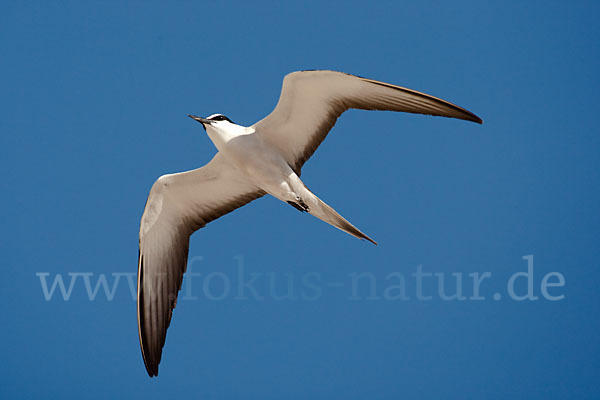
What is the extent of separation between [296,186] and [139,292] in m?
2.17

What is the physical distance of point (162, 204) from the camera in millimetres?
6805

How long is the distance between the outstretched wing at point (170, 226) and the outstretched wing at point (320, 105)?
68 cm

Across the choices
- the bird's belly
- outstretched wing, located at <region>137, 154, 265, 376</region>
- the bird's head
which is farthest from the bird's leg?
the bird's head

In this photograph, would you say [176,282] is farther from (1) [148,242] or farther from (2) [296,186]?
(2) [296,186]

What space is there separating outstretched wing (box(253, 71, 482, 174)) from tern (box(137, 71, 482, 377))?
0.03ft

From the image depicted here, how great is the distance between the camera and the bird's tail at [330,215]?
6.04 metres

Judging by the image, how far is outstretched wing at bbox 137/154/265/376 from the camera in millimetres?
6555

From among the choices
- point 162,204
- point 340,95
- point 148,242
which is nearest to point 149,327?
point 148,242

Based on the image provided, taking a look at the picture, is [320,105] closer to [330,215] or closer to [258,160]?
[258,160]

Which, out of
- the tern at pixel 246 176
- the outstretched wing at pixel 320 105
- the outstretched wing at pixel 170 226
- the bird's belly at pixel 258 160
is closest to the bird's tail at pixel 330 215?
the tern at pixel 246 176

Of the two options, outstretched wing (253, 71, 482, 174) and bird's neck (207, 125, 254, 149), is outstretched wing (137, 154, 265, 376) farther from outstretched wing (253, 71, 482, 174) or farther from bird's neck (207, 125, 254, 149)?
outstretched wing (253, 71, 482, 174)

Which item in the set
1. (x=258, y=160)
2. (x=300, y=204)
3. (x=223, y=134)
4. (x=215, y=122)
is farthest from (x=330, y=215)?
(x=215, y=122)

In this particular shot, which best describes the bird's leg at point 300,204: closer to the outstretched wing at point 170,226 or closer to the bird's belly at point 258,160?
the bird's belly at point 258,160

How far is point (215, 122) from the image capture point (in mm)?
6223
